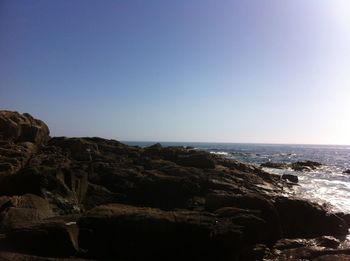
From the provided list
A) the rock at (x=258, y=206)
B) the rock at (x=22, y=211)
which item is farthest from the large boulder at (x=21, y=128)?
the rock at (x=258, y=206)

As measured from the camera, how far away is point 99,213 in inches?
530

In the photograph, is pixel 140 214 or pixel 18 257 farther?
pixel 140 214

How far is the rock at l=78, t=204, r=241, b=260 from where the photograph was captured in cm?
1262

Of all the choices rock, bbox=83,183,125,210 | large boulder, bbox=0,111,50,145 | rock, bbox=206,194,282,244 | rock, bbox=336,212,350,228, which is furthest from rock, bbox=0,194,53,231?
rock, bbox=336,212,350,228

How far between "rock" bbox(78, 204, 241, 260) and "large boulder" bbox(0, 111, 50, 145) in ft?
49.7

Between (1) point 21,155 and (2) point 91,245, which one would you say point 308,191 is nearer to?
(1) point 21,155

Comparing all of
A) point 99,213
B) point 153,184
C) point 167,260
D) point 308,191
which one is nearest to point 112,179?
point 153,184

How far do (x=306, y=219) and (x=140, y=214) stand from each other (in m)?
7.71

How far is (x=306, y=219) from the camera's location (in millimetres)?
17375

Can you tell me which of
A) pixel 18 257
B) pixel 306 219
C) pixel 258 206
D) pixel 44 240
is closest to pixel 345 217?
pixel 306 219

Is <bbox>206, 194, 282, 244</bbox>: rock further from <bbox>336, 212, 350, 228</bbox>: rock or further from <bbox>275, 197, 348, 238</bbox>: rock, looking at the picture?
<bbox>336, 212, 350, 228</bbox>: rock

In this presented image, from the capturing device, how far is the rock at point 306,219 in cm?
1698

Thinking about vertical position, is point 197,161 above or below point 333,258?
above

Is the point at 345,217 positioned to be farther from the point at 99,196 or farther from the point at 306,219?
the point at 99,196
